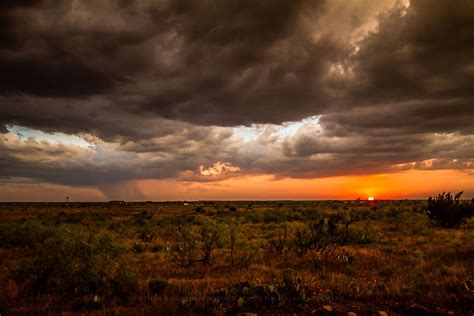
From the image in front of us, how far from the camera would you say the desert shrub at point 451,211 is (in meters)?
22.1

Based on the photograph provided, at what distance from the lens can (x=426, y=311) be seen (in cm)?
550

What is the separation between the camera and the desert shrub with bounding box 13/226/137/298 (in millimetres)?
7277

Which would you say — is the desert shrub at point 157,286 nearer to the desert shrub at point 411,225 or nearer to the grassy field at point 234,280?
the grassy field at point 234,280

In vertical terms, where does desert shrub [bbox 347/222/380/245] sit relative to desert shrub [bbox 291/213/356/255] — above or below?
below

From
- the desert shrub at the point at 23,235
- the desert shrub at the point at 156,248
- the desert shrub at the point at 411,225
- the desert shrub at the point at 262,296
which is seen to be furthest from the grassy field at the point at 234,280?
the desert shrub at the point at 411,225

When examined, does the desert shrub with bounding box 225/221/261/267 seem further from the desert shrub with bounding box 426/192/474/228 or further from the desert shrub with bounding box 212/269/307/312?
the desert shrub with bounding box 426/192/474/228

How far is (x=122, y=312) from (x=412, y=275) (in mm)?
7271

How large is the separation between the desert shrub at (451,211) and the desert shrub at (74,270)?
22563mm

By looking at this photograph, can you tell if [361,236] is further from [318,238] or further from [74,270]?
[74,270]

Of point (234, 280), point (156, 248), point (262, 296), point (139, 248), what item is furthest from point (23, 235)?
point (262, 296)

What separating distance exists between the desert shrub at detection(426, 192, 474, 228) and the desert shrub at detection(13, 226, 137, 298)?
22563 mm

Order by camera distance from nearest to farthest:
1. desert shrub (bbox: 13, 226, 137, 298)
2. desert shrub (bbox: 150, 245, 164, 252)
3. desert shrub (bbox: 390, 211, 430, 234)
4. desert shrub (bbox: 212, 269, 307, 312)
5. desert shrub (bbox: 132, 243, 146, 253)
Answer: desert shrub (bbox: 212, 269, 307, 312)
desert shrub (bbox: 13, 226, 137, 298)
desert shrub (bbox: 132, 243, 146, 253)
desert shrub (bbox: 150, 245, 164, 252)
desert shrub (bbox: 390, 211, 430, 234)

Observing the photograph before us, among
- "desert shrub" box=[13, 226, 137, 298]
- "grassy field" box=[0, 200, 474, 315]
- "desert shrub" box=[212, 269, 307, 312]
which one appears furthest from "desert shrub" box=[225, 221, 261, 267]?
"desert shrub" box=[13, 226, 137, 298]

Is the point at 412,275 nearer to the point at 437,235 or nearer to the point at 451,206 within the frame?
the point at 437,235
